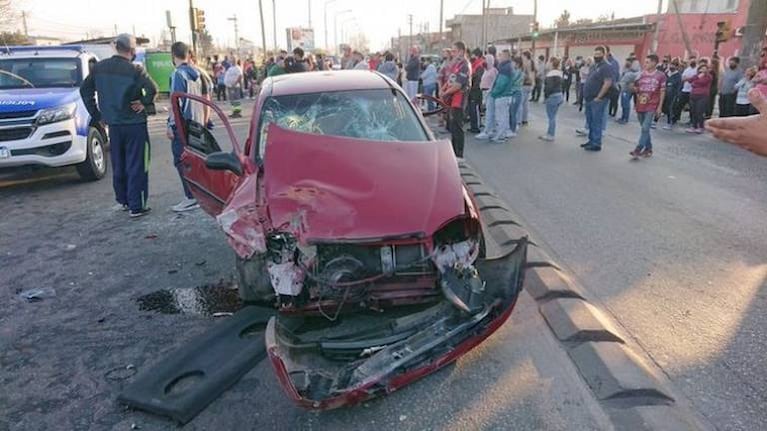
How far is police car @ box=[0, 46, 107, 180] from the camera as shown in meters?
7.29

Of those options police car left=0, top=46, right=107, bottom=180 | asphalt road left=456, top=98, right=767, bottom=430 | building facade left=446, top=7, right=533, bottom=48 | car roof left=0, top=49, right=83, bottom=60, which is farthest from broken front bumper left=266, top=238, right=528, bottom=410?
building facade left=446, top=7, right=533, bottom=48

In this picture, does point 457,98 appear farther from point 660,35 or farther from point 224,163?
point 660,35

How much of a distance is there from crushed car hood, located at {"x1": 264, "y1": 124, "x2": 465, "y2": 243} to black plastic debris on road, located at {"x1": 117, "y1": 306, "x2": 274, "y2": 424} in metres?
0.94

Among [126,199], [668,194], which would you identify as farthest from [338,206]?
[668,194]

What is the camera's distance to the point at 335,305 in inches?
127

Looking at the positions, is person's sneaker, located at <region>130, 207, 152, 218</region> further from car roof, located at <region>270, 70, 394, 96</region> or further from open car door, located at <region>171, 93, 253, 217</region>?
car roof, located at <region>270, 70, 394, 96</region>

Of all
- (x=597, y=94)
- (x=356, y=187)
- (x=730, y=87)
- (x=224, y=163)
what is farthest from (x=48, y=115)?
(x=730, y=87)

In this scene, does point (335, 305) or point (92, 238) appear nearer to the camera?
point (335, 305)

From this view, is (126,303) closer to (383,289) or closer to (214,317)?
(214,317)

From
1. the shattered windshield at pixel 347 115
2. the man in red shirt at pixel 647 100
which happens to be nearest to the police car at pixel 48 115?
the shattered windshield at pixel 347 115

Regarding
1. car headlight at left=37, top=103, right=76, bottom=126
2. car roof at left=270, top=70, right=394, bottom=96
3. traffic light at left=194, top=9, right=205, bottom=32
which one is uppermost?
traffic light at left=194, top=9, right=205, bottom=32

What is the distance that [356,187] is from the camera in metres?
3.37

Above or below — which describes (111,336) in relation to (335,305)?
below

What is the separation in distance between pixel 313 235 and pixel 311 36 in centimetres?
5501
